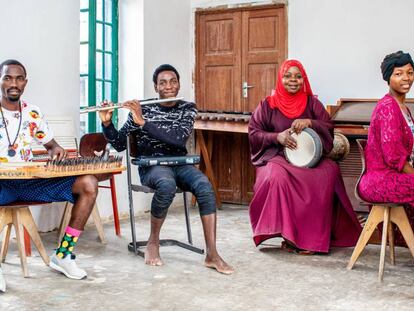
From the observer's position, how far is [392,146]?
3.30 metres

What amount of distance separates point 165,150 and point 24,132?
2.98ft

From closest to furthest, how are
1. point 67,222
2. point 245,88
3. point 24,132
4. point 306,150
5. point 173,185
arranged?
point 24,132 → point 173,185 → point 306,150 → point 67,222 → point 245,88

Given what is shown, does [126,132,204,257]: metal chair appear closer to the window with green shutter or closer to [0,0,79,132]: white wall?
[0,0,79,132]: white wall

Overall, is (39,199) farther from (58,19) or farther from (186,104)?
(58,19)

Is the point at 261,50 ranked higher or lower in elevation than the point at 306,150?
higher

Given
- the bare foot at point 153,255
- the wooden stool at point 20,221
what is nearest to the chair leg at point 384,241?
the bare foot at point 153,255

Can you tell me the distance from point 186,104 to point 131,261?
1.07m

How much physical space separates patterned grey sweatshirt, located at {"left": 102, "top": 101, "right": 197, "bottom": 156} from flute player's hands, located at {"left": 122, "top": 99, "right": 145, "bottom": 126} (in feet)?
0.35

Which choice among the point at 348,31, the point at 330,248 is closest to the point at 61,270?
the point at 330,248

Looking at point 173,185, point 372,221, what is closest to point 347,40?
point 372,221

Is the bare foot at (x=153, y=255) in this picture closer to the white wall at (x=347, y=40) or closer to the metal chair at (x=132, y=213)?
the metal chair at (x=132, y=213)

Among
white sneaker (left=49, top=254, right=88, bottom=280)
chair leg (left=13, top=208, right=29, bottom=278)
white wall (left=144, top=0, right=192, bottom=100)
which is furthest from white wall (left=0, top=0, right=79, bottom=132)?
white sneaker (left=49, top=254, right=88, bottom=280)

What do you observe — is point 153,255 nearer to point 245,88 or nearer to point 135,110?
point 135,110

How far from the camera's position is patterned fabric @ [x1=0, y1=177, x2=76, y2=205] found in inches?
132
